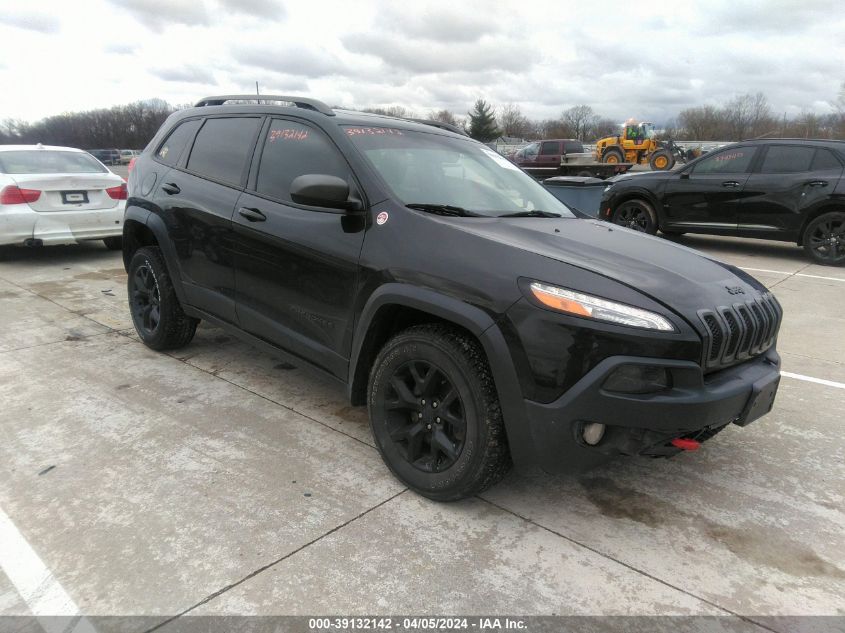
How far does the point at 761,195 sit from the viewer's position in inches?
344

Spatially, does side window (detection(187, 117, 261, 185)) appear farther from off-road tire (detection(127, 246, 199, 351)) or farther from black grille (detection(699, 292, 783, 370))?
black grille (detection(699, 292, 783, 370))

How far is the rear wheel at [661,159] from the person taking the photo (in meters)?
23.7

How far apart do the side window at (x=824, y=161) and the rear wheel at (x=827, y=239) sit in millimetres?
667

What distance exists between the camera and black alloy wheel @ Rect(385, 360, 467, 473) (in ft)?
8.59

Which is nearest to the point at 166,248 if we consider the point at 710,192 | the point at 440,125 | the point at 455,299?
the point at 440,125

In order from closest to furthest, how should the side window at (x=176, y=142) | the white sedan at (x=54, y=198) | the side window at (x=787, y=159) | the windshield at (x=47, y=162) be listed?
1. the side window at (x=176, y=142)
2. the white sedan at (x=54, y=198)
3. the windshield at (x=47, y=162)
4. the side window at (x=787, y=159)

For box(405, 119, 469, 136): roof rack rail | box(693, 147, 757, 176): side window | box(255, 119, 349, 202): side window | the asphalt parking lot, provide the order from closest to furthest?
the asphalt parking lot, box(255, 119, 349, 202): side window, box(405, 119, 469, 136): roof rack rail, box(693, 147, 757, 176): side window

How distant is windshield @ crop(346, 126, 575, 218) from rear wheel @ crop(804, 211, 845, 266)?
21.8ft

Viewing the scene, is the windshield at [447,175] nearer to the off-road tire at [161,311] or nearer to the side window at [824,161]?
the off-road tire at [161,311]

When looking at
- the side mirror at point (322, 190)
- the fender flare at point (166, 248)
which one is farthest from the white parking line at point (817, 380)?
the fender flare at point (166, 248)

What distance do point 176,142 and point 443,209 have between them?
2.58m

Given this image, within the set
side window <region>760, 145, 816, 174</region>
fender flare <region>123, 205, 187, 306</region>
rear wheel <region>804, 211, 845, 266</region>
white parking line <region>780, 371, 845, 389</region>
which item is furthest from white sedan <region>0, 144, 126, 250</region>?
rear wheel <region>804, 211, 845, 266</region>

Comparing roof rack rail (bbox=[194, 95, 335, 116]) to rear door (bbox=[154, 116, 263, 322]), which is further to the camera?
rear door (bbox=[154, 116, 263, 322])

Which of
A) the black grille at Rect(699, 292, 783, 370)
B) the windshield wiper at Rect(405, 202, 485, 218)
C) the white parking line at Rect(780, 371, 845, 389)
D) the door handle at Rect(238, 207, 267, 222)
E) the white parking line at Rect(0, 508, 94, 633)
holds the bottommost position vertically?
the white parking line at Rect(0, 508, 94, 633)
